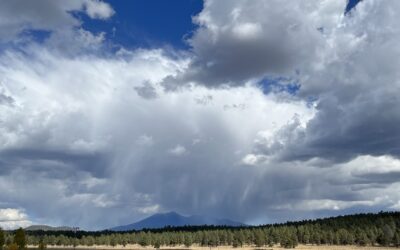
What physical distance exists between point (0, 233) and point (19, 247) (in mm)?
30046

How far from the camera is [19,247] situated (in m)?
166

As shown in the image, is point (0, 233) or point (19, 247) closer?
point (19, 247)

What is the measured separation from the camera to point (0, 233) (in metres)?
191
